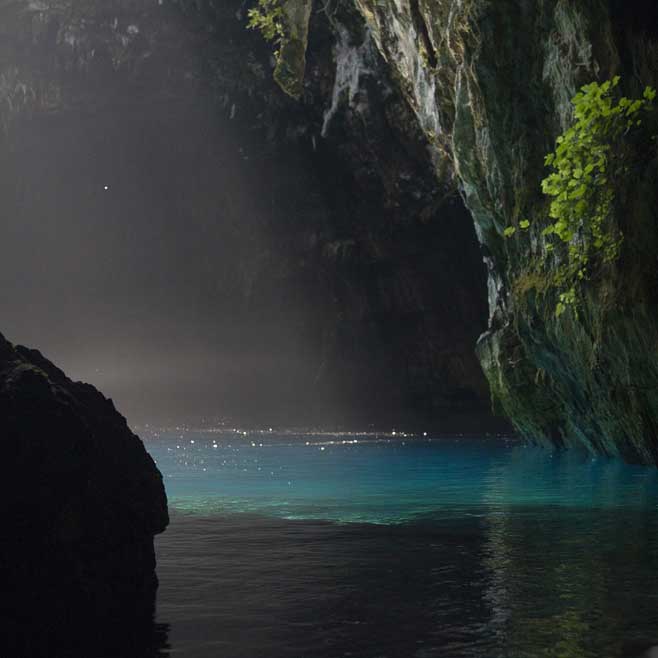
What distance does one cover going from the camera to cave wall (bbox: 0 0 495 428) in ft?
155

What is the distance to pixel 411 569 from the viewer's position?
8.98 metres

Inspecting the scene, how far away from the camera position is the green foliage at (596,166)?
44.3ft

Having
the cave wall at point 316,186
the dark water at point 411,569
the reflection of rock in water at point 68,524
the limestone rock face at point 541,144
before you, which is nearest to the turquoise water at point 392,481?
the dark water at point 411,569

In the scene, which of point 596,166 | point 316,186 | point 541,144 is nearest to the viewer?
point 596,166

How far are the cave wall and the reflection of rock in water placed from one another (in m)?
36.0

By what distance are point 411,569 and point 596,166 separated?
305 inches

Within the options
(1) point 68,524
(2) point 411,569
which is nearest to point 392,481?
(2) point 411,569

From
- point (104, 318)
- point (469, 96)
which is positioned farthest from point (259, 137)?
point (469, 96)

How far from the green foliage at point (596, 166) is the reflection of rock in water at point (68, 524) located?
820 cm

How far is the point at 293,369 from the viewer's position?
6125 cm

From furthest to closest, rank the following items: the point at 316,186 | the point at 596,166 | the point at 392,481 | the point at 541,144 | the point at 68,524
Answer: the point at 316,186 < the point at 392,481 < the point at 541,144 < the point at 596,166 < the point at 68,524

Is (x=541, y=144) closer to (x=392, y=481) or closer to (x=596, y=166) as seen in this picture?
(x=596, y=166)

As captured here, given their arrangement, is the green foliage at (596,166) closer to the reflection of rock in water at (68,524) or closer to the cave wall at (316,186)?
the reflection of rock in water at (68,524)

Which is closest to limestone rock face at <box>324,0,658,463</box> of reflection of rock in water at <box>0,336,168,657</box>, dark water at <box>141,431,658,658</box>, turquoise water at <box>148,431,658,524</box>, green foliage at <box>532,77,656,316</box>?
green foliage at <box>532,77,656,316</box>
